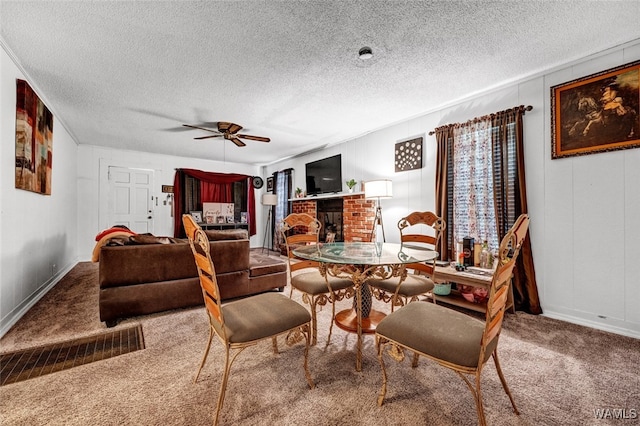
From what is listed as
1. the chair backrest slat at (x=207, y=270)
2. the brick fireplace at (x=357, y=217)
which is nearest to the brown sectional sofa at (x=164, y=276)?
the chair backrest slat at (x=207, y=270)

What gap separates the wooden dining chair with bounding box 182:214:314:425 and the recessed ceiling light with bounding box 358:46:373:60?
192cm

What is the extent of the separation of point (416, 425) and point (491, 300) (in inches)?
27.7

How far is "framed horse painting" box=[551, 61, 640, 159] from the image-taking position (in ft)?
7.08

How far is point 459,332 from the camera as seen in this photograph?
1.22 metres

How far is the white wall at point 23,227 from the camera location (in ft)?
7.30

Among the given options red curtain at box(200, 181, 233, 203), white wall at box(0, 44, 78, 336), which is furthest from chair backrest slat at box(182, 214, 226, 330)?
red curtain at box(200, 181, 233, 203)

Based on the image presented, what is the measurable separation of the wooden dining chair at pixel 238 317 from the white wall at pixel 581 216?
253 centimetres

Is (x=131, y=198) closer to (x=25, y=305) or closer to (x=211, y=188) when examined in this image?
(x=211, y=188)

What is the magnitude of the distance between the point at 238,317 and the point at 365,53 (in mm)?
2225

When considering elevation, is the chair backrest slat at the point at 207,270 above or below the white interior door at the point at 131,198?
below

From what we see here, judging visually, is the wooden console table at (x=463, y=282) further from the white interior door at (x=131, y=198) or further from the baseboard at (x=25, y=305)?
Result: the white interior door at (x=131, y=198)

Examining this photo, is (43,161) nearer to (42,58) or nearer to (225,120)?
(42,58)

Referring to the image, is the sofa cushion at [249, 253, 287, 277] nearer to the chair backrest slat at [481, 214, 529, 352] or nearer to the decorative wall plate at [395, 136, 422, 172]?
the decorative wall plate at [395, 136, 422, 172]

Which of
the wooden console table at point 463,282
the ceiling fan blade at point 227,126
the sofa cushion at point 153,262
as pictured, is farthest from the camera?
the ceiling fan blade at point 227,126
